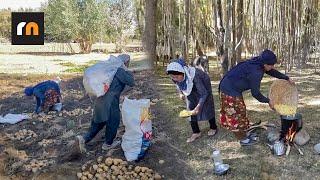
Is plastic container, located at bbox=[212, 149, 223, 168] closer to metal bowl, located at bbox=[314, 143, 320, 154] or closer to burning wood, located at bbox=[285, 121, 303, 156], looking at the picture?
burning wood, located at bbox=[285, 121, 303, 156]

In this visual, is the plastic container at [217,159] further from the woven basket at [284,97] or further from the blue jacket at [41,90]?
the blue jacket at [41,90]

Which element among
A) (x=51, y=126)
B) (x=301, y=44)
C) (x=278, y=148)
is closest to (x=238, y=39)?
(x=301, y=44)

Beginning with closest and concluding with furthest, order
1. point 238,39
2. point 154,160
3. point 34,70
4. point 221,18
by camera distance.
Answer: point 154,160
point 221,18
point 238,39
point 34,70

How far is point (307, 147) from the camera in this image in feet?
10.9

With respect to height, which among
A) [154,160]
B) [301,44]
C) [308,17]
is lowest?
[154,160]

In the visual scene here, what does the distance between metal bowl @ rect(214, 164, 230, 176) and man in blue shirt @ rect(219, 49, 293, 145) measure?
432mm

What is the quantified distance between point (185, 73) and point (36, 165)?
1.46 meters

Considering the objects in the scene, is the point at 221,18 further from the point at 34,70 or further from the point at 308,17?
the point at 34,70

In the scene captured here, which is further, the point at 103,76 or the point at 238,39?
the point at 238,39

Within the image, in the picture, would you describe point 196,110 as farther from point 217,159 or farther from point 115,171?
point 115,171

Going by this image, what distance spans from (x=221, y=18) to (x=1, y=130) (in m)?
3.40

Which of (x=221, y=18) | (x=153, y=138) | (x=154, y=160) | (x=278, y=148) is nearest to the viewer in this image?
(x=278, y=148)

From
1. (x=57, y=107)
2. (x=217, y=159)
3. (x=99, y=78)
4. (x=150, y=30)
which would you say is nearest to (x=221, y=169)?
(x=217, y=159)

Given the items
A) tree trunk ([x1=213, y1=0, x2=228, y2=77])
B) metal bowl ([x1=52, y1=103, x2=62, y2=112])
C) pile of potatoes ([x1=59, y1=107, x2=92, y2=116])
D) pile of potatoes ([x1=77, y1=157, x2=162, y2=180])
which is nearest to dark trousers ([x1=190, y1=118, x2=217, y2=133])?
pile of potatoes ([x1=77, y1=157, x2=162, y2=180])
